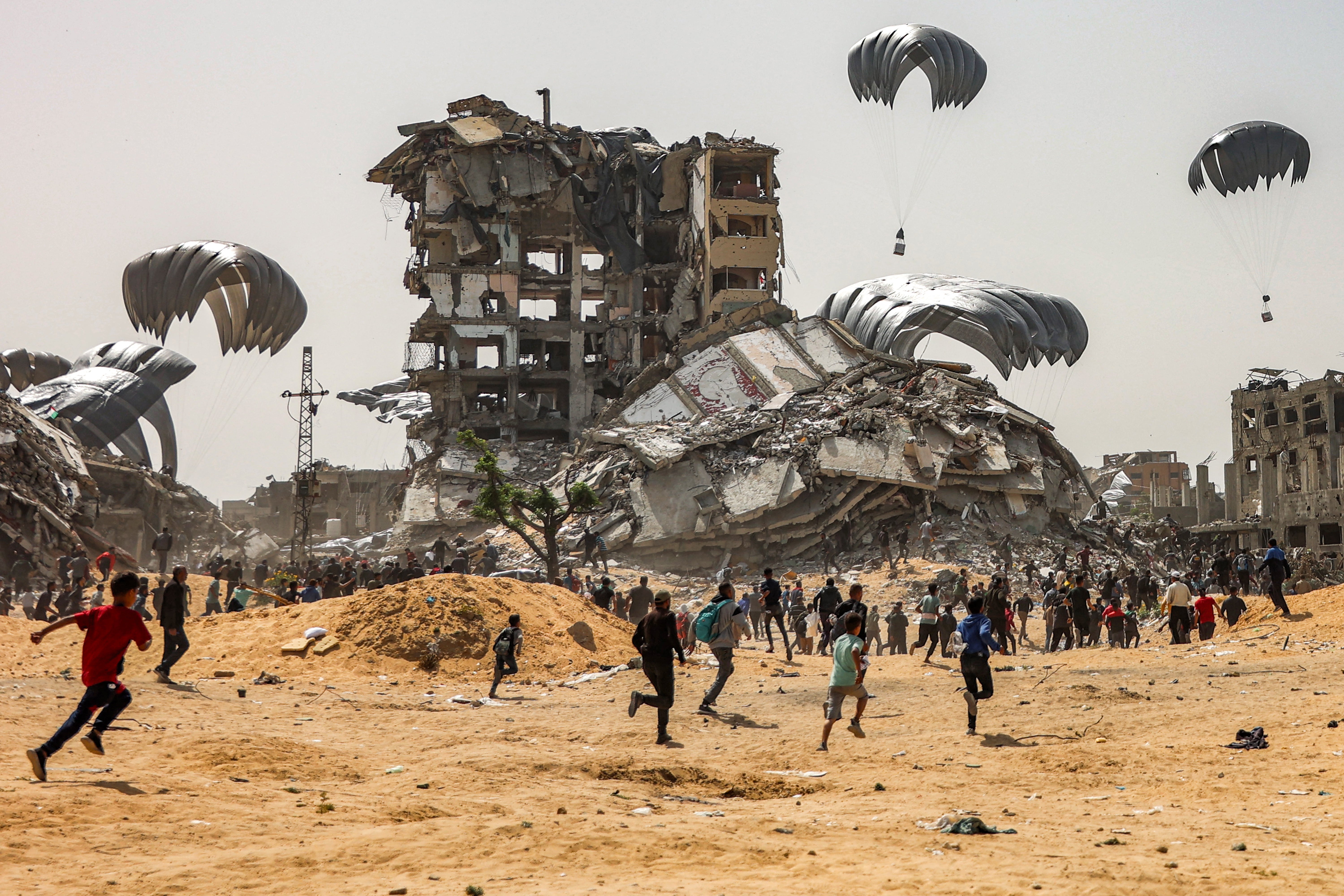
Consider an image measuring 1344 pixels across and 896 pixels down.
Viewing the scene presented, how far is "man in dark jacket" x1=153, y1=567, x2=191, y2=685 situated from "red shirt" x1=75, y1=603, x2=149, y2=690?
183 inches

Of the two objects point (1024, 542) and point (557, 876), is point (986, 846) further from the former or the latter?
point (1024, 542)

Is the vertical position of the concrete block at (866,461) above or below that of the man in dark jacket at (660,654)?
above

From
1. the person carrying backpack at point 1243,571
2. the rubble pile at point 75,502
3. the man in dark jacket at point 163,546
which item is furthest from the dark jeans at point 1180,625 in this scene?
the rubble pile at point 75,502

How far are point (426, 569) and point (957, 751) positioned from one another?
24.7 meters

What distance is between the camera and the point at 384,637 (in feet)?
47.3

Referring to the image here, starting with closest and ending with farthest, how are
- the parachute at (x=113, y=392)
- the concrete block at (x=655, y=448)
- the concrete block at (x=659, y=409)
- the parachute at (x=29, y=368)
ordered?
the concrete block at (x=655, y=448)
the concrete block at (x=659, y=409)
the parachute at (x=113, y=392)
the parachute at (x=29, y=368)

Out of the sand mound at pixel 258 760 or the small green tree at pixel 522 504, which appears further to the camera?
the small green tree at pixel 522 504

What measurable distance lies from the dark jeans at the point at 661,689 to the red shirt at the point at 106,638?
3959mm

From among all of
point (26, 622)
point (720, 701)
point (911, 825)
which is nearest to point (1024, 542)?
point (720, 701)

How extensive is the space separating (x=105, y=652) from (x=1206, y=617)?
13725mm

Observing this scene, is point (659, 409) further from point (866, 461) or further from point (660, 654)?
point (660, 654)

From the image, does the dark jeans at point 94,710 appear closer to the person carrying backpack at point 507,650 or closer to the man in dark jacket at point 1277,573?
the person carrying backpack at point 507,650

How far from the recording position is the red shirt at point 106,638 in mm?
6980

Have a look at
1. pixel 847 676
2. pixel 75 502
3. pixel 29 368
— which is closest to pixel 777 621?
pixel 847 676
